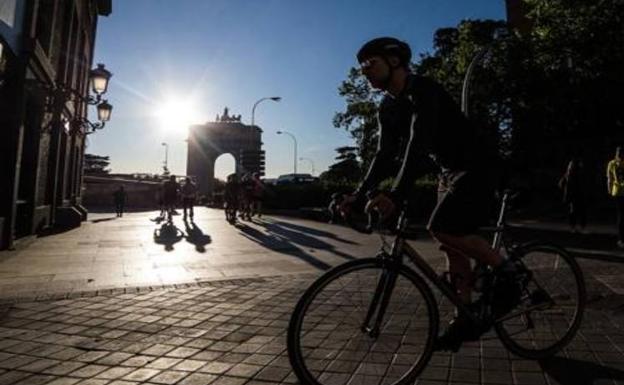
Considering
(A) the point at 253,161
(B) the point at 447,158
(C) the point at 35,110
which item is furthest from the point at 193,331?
(A) the point at 253,161

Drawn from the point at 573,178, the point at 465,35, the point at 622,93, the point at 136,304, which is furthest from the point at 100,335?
the point at 465,35

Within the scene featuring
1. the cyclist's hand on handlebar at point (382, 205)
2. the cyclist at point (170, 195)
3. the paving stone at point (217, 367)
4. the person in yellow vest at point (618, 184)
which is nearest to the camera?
the cyclist's hand on handlebar at point (382, 205)

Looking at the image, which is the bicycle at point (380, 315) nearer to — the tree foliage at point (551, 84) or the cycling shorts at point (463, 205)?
the cycling shorts at point (463, 205)

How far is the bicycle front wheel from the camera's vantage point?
2533mm

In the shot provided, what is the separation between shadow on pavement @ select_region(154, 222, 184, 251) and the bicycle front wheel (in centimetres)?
741

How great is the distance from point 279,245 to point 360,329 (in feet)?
24.7

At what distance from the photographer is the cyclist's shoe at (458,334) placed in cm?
285

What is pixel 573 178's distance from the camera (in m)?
11.5

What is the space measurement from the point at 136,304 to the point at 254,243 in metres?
5.84

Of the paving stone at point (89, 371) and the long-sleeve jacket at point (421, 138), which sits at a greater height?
the long-sleeve jacket at point (421, 138)

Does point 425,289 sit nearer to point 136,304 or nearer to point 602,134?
point 136,304

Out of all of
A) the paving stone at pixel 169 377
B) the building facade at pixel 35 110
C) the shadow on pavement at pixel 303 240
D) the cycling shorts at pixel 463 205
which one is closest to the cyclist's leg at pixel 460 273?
the cycling shorts at pixel 463 205

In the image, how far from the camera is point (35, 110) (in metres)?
11.4

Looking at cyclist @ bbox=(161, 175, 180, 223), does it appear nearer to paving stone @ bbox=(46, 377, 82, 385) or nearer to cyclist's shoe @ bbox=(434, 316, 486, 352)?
paving stone @ bbox=(46, 377, 82, 385)
